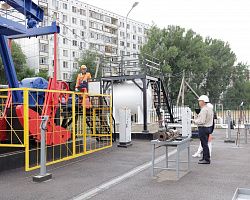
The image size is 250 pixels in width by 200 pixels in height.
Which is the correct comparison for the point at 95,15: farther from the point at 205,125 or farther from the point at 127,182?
the point at 127,182

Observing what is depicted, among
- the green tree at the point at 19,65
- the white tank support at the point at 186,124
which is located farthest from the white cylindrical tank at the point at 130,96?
the green tree at the point at 19,65

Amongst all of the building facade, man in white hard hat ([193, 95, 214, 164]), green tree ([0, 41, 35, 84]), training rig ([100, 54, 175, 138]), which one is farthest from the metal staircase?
the building facade

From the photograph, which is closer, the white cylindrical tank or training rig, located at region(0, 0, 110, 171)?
training rig, located at region(0, 0, 110, 171)

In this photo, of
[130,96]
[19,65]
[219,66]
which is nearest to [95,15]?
[219,66]

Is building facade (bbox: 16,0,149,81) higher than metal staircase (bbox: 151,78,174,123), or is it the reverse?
building facade (bbox: 16,0,149,81)

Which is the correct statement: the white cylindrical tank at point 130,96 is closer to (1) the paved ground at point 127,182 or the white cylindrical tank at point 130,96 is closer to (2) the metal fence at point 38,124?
(2) the metal fence at point 38,124

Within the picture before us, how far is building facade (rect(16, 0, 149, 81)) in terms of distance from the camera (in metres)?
46.5

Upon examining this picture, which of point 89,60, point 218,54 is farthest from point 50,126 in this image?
point 218,54

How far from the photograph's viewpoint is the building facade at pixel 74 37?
46469 millimetres

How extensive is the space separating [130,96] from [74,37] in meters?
39.6

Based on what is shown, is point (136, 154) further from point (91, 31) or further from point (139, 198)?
point (91, 31)

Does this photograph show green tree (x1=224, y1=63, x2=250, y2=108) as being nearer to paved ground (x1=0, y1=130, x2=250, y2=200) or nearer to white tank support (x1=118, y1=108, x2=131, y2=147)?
white tank support (x1=118, y1=108, x2=131, y2=147)

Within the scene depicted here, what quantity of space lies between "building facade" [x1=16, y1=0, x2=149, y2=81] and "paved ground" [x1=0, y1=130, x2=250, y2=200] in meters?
34.7

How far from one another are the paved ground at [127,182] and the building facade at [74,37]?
114ft
